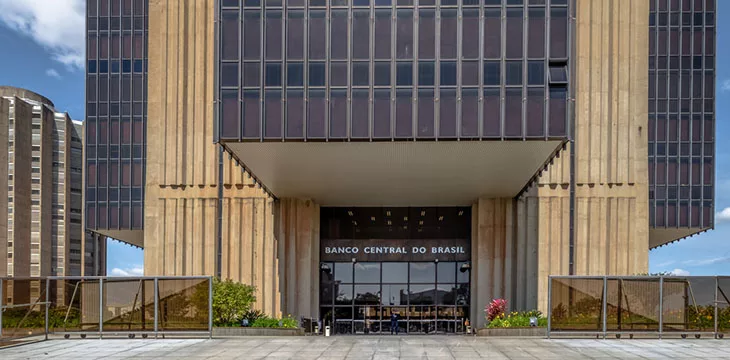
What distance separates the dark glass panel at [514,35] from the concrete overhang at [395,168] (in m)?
3.55

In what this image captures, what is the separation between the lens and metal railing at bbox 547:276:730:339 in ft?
66.3

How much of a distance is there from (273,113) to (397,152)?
211 inches

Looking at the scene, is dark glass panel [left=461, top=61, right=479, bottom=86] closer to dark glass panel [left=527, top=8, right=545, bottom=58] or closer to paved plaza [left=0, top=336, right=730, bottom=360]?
dark glass panel [left=527, top=8, right=545, bottom=58]

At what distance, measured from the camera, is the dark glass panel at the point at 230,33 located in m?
28.9

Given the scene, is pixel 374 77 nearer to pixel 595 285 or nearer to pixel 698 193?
pixel 595 285

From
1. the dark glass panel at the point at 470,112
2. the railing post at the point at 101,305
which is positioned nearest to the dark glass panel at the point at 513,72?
the dark glass panel at the point at 470,112

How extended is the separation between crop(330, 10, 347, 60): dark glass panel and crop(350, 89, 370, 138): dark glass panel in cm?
160

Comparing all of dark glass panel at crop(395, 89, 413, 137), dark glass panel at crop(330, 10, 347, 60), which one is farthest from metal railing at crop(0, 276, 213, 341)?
dark glass panel at crop(330, 10, 347, 60)

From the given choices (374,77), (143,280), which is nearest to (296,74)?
(374,77)

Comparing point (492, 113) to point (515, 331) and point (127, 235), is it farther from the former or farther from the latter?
point (127, 235)

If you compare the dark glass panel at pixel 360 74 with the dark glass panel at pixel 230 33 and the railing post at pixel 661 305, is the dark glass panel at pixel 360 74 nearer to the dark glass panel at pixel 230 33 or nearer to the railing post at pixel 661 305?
the dark glass panel at pixel 230 33

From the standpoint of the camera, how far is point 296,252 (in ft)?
135

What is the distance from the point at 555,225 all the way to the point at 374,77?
16.3 m

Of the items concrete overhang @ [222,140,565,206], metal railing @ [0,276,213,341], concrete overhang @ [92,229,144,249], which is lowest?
concrete overhang @ [92,229,144,249]
